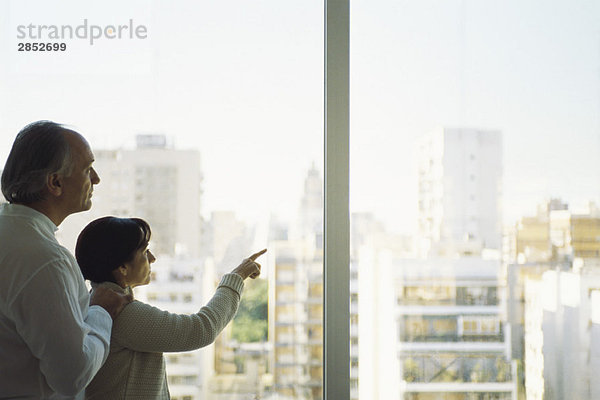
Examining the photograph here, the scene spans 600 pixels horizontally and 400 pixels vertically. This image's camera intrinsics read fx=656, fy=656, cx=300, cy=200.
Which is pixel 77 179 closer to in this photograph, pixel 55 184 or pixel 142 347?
pixel 55 184

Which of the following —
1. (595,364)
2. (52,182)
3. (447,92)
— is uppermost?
(447,92)

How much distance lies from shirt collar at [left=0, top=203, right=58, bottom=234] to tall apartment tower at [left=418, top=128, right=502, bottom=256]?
3.31 ft

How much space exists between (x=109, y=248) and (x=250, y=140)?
1.86 ft

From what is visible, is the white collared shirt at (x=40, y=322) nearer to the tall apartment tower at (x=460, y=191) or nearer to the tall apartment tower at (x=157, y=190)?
the tall apartment tower at (x=157, y=190)

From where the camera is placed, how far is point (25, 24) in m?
1.84

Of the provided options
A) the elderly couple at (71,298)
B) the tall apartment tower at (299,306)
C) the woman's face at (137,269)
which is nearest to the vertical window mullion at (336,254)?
the tall apartment tower at (299,306)

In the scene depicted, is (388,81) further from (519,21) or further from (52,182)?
(52,182)

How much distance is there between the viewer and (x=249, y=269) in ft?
5.52

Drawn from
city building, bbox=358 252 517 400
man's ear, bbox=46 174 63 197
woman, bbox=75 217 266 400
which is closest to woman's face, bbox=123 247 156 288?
woman, bbox=75 217 266 400

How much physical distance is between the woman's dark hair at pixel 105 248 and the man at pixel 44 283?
0.36 ft

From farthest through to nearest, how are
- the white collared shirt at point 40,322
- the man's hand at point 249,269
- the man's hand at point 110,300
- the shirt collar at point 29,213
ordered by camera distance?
the man's hand at point 249,269 < the man's hand at point 110,300 < the shirt collar at point 29,213 < the white collared shirt at point 40,322

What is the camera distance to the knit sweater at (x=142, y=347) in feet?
4.64

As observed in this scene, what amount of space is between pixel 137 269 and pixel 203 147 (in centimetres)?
48

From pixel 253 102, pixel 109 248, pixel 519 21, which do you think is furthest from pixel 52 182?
pixel 519 21
